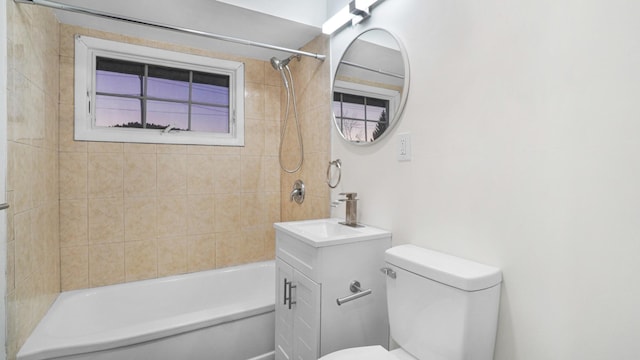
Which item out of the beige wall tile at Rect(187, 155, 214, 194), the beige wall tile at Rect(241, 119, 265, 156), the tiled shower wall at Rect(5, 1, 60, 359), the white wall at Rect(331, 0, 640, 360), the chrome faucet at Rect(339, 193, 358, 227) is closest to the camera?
the white wall at Rect(331, 0, 640, 360)

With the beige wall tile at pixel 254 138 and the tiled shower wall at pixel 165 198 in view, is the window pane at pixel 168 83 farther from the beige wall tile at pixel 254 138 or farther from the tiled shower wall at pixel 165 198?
the beige wall tile at pixel 254 138

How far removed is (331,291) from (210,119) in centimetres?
179

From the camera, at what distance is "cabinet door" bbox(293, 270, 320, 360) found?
129cm

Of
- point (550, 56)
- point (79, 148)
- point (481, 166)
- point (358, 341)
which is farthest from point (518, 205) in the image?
point (79, 148)

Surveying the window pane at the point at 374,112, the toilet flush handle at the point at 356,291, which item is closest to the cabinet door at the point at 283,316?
the toilet flush handle at the point at 356,291

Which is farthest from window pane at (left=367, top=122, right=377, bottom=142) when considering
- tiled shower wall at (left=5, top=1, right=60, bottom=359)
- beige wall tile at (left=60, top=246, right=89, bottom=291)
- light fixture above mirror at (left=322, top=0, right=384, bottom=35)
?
beige wall tile at (left=60, top=246, right=89, bottom=291)

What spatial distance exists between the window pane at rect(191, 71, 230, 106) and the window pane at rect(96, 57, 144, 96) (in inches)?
14.9

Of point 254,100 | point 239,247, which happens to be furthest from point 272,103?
point 239,247

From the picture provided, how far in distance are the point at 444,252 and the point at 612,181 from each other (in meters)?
0.58

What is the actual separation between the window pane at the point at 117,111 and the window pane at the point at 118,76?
0.06 meters

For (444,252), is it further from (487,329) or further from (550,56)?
(550,56)

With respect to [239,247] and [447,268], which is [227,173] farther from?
[447,268]

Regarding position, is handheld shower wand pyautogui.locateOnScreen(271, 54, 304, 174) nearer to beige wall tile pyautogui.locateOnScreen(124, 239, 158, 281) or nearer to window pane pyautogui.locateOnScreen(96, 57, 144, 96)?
window pane pyautogui.locateOnScreen(96, 57, 144, 96)

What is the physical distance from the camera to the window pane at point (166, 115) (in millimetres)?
2238
